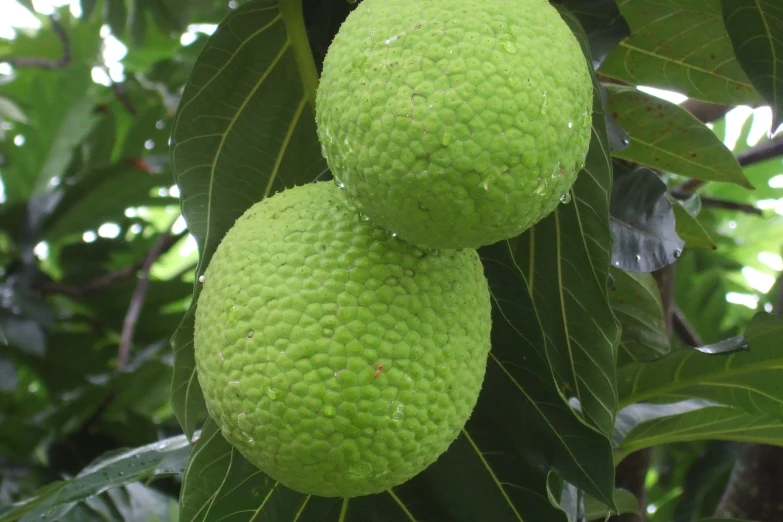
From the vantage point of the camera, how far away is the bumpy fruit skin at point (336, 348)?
659mm

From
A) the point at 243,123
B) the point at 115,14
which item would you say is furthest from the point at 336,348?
the point at 115,14

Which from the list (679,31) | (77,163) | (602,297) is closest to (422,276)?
(602,297)

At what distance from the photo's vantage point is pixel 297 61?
39.9 inches

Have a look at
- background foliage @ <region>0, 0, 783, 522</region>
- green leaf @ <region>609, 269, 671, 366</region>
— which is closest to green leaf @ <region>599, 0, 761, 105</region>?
background foliage @ <region>0, 0, 783, 522</region>

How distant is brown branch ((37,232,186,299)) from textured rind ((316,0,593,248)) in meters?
1.51

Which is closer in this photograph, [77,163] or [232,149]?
[232,149]

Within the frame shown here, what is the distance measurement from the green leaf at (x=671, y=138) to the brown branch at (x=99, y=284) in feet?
4.32

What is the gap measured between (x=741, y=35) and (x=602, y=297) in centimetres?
34

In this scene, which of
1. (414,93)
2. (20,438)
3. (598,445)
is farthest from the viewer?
(20,438)

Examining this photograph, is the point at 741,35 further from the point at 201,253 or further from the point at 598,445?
the point at 201,253

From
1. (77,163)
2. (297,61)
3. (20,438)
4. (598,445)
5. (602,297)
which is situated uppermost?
(297,61)

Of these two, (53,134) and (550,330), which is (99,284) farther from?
(550,330)

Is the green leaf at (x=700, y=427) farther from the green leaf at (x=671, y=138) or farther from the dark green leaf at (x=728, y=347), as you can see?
the green leaf at (x=671, y=138)

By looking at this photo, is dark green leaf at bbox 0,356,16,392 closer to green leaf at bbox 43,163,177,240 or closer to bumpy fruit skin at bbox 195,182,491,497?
green leaf at bbox 43,163,177,240
